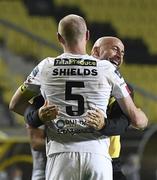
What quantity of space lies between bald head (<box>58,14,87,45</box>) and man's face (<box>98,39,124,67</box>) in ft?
1.28

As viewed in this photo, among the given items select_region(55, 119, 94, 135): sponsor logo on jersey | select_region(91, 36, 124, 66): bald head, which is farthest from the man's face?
select_region(55, 119, 94, 135): sponsor logo on jersey

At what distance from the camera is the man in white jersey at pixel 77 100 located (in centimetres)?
266

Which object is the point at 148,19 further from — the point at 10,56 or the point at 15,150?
the point at 15,150

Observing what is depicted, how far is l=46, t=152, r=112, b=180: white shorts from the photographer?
2652 millimetres

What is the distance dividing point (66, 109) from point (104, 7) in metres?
10.4

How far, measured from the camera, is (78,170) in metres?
2.65

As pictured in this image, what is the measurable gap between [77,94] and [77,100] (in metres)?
0.03

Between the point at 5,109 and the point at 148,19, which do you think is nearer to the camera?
the point at 5,109

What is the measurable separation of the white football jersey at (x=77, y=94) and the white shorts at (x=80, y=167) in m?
0.03

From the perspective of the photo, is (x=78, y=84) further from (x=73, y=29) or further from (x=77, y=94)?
(x=73, y=29)

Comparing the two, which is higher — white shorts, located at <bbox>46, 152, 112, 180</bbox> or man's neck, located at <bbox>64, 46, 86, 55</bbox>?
man's neck, located at <bbox>64, 46, 86, 55</bbox>

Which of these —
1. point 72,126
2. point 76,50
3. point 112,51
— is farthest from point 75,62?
point 112,51

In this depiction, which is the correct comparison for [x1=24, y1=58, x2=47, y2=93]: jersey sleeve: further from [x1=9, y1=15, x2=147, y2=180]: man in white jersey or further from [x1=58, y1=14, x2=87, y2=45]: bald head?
[x1=58, y1=14, x2=87, y2=45]: bald head

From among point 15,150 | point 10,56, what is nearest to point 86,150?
point 15,150
